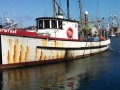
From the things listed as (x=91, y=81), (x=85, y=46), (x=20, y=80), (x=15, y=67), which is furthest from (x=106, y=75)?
(x=85, y=46)

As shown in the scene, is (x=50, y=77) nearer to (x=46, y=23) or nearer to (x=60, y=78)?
(x=60, y=78)

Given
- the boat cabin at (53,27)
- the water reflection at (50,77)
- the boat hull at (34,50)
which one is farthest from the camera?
the boat cabin at (53,27)

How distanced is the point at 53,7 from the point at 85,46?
6.02 metres

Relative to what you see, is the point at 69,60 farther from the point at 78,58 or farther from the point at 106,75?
the point at 106,75

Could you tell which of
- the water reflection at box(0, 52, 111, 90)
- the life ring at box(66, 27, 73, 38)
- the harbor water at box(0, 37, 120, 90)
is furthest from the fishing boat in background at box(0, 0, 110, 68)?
the water reflection at box(0, 52, 111, 90)

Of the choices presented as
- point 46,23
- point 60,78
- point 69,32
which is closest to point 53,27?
point 46,23

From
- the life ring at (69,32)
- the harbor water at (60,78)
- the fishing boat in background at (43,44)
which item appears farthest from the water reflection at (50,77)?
the life ring at (69,32)

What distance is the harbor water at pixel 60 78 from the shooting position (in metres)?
16.7

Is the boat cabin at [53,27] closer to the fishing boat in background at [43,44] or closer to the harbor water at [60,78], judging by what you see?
the fishing boat in background at [43,44]

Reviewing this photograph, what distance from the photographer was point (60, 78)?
62.8 feet

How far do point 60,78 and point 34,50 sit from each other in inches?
223

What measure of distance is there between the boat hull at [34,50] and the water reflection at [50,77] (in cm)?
98

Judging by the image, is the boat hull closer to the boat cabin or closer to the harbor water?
the harbor water

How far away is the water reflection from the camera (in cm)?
1688
